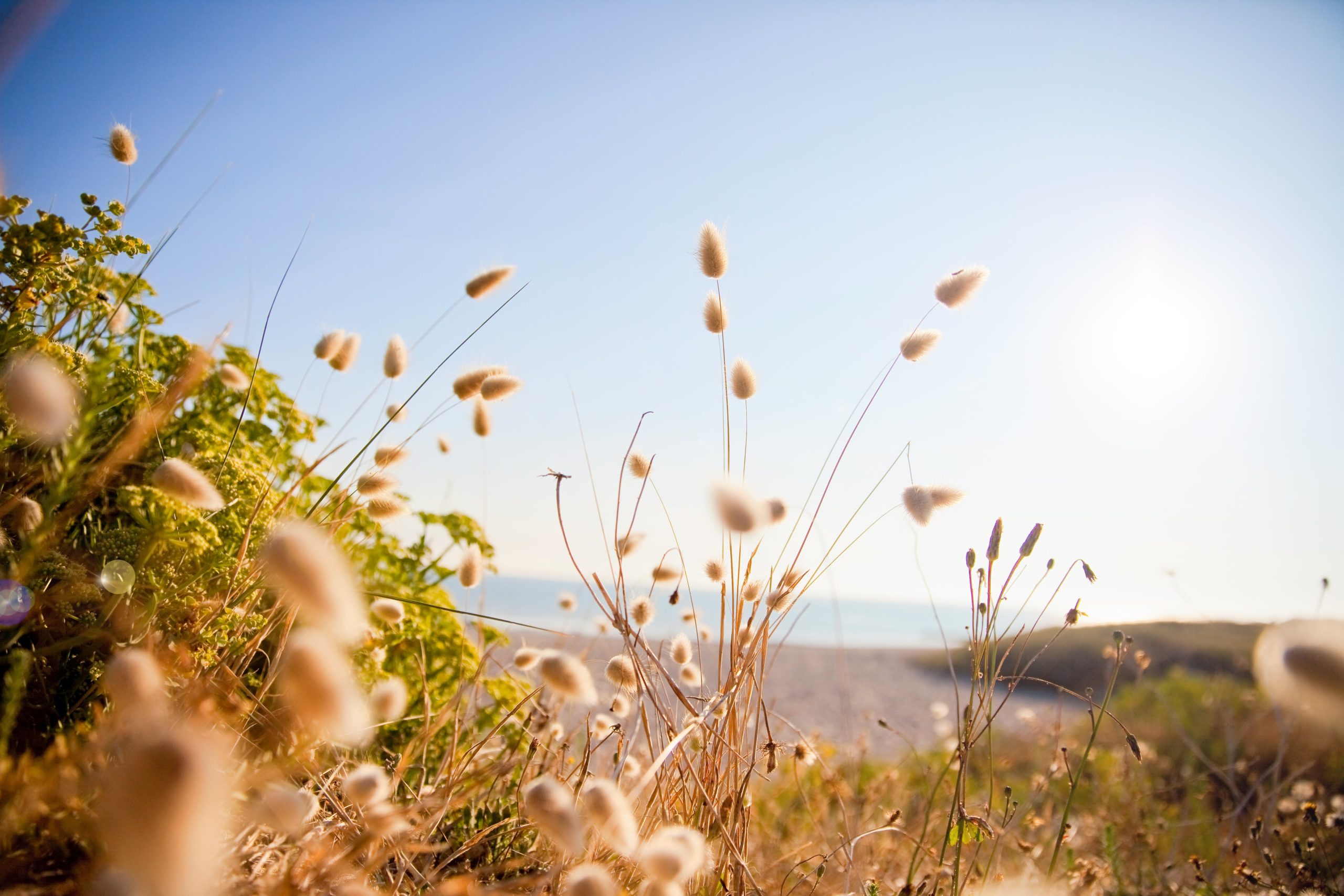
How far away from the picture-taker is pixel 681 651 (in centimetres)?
165

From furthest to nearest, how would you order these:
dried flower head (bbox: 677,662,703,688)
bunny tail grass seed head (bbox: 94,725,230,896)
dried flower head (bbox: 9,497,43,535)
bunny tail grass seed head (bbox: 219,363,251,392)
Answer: bunny tail grass seed head (bbox: 219,363,251,392), dried flower head (bbox: 677,662,703,688), dried flower head (bbox: 9,497,43,535), bunny tail grass seed head (bbox: 94,725,230,896)

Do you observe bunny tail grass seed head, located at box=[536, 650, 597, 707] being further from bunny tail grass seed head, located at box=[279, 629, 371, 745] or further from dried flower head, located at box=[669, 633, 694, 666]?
dried flower head, located at box=[669, 633, 694, 666]

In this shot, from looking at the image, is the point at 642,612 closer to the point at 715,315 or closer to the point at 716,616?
the point at 715,315

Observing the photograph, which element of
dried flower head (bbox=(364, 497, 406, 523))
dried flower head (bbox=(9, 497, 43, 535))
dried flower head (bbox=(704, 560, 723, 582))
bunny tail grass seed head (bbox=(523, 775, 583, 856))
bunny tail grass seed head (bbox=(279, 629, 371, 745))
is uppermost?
dried flower head (bbox=(704, 560, 723, 582))

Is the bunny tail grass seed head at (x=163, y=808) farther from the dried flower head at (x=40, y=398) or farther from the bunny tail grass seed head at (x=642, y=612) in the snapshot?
the bunny tail grass seed head at (x=642, y=612)

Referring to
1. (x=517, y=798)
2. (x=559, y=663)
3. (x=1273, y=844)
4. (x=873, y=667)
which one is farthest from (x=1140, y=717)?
(x=873, y=667)

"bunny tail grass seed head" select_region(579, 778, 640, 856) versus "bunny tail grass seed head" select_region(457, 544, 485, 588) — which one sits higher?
"bunny tail grass seed head" select_region(579, 778, 640, 856)

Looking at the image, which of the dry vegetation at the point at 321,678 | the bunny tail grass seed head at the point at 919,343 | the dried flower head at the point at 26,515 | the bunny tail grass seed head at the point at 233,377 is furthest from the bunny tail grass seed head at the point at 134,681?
the bunny tail grass seed head at the point at 919,343

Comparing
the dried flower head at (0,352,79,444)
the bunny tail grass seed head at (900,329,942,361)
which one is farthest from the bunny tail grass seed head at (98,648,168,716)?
the bunny tail grass seed head at (900,329,942,361)

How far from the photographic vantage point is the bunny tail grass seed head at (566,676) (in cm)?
101

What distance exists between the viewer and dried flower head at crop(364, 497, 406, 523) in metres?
1.63

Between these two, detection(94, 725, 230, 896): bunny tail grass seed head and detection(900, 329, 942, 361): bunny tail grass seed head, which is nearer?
detection(94, 725, 230, 896): bunny tail grass seed head

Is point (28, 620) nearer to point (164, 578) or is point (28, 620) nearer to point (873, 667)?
point (164, 578)

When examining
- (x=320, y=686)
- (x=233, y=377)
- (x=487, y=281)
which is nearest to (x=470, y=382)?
(x=487, y=281)
